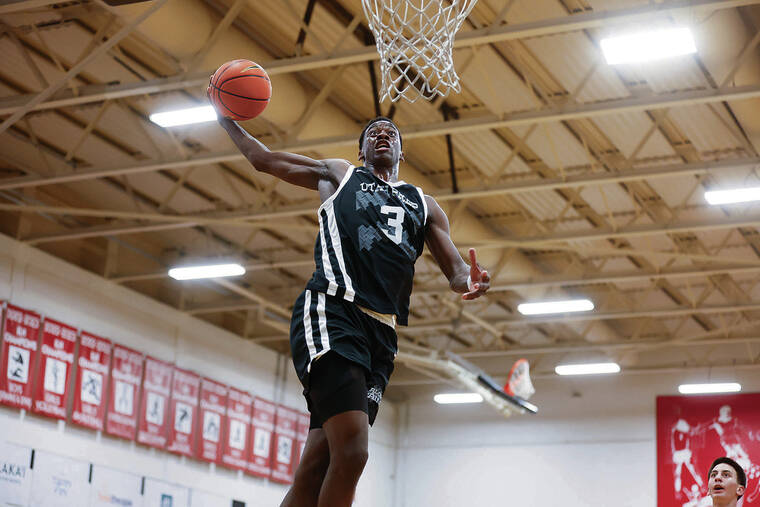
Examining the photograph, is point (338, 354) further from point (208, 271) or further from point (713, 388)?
point (713, 388)

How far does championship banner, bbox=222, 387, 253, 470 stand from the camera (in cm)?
2153

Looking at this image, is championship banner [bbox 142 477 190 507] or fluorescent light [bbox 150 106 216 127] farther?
championship banner [bbox 142 477 190 507]

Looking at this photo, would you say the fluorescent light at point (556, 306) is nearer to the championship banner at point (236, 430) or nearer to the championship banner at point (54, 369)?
the championship banner at point (236, 430)

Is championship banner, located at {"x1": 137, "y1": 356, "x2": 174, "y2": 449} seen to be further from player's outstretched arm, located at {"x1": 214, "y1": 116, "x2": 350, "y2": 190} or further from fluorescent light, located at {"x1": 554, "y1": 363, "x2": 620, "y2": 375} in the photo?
player's outstretched arm, located at {"x1": 214, "y1": 116, "x2": 350, "y2": 190}

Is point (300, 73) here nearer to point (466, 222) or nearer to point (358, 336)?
point (466, 222)

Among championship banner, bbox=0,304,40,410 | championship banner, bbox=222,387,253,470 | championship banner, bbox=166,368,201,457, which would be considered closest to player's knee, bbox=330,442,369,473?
championship banner, bbox=0,304,40,410

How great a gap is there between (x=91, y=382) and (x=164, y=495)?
9.33 ft

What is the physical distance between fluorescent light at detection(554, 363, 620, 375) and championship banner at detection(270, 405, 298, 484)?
247 inches

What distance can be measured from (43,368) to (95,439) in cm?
177

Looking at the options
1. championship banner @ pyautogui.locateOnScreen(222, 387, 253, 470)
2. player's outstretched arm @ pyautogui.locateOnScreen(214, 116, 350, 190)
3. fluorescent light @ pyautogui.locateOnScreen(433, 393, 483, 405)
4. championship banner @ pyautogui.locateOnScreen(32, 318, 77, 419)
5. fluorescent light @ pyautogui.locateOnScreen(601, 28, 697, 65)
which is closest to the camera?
player's outstretched arm @ pyautogui.locateOnScreen(214, 116, 350, 190)

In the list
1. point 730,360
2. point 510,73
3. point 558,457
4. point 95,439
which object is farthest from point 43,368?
point 730,360

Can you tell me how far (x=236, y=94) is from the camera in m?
4.44

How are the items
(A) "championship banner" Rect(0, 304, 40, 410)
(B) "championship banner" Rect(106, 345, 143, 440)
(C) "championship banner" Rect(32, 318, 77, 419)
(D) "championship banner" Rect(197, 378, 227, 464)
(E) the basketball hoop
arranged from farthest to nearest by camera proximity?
1. (D) "championship banner" Rect(197, 378, 227, 464)
2. (B) "championship banner" Rect(106, 345, 143, 440)
3. (C) "championship banner" Rect(32, 318, 77, 419)
4. (A) "championship banner" Rect(0, 304, 40, 410)
5. (E) the basketball hoop

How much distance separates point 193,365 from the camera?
69.4ft
